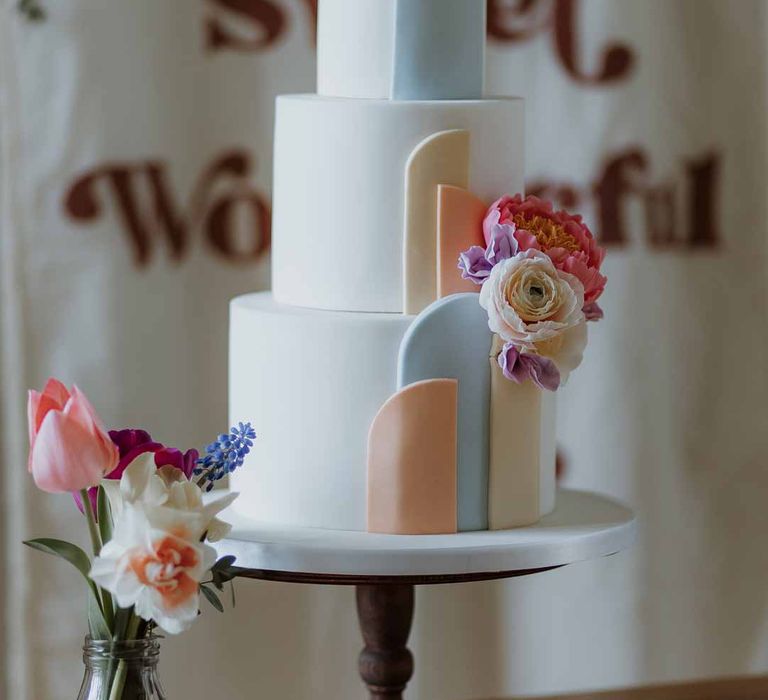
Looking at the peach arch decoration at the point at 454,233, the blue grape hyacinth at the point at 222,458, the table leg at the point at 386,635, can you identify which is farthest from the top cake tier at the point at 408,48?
the table leg at the point at 386,635

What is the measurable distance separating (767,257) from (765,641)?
574mm

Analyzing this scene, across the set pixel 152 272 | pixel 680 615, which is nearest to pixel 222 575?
pixel 152 272

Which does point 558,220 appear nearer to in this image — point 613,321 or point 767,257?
point 613,321

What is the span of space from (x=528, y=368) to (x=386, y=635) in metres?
0.35

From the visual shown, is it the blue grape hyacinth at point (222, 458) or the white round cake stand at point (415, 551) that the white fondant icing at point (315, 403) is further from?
the blue grape hyacinth at point (222, 458)

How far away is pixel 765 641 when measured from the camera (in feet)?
6.53

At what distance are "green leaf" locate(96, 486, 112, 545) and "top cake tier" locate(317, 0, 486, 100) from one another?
47cm

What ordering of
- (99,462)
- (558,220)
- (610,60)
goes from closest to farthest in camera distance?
(99,462) < (558,220) < (610,60)

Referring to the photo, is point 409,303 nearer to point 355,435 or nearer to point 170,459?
point 355,435

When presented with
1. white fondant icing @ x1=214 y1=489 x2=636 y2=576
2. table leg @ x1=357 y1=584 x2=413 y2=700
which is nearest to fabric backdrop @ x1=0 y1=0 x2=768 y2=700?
table leg @ x1=357 y1=584 x2=413 y2=700

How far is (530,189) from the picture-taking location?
6.04 ft

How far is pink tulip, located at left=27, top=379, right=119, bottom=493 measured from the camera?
96 cm

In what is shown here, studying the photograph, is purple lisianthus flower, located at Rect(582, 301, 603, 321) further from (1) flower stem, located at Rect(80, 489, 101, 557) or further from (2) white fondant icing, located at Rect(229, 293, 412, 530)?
(1) flower stem, located at Rect(80, 489, 101, 557)

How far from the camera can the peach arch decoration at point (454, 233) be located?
1.20 m
